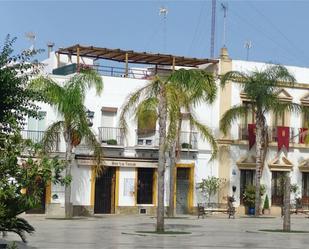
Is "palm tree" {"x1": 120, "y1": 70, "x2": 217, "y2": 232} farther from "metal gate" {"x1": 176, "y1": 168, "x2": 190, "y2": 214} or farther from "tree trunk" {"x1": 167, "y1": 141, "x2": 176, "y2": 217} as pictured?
"metal gate" {"x1": 176, "y1": 168, "x2": 190, "y2": 214}

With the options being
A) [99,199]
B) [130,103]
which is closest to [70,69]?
[99,199]

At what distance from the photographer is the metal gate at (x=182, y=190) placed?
144 ft

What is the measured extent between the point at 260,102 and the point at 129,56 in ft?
27.1

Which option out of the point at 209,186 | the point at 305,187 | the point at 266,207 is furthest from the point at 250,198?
the point at 305,187

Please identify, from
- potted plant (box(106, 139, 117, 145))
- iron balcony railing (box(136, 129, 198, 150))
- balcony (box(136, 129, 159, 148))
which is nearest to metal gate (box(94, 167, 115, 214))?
potted plant (box(106, 139, 117, 145))

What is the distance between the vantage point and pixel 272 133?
46.2m

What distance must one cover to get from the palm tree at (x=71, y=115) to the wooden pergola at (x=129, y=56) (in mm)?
4986

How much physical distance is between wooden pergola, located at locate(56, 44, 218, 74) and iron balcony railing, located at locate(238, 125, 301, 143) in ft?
15.1

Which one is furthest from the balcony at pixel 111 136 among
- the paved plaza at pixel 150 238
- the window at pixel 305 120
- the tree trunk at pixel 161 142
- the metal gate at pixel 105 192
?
the tree trunk at pixel 161 142

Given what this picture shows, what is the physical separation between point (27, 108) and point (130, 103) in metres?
13.6

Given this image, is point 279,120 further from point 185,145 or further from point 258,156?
point 185,145

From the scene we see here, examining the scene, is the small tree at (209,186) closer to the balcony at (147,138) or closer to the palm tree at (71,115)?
the balcony at (147,138)

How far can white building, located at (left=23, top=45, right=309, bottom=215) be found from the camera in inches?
1610

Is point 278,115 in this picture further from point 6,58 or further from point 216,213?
point 6,58
